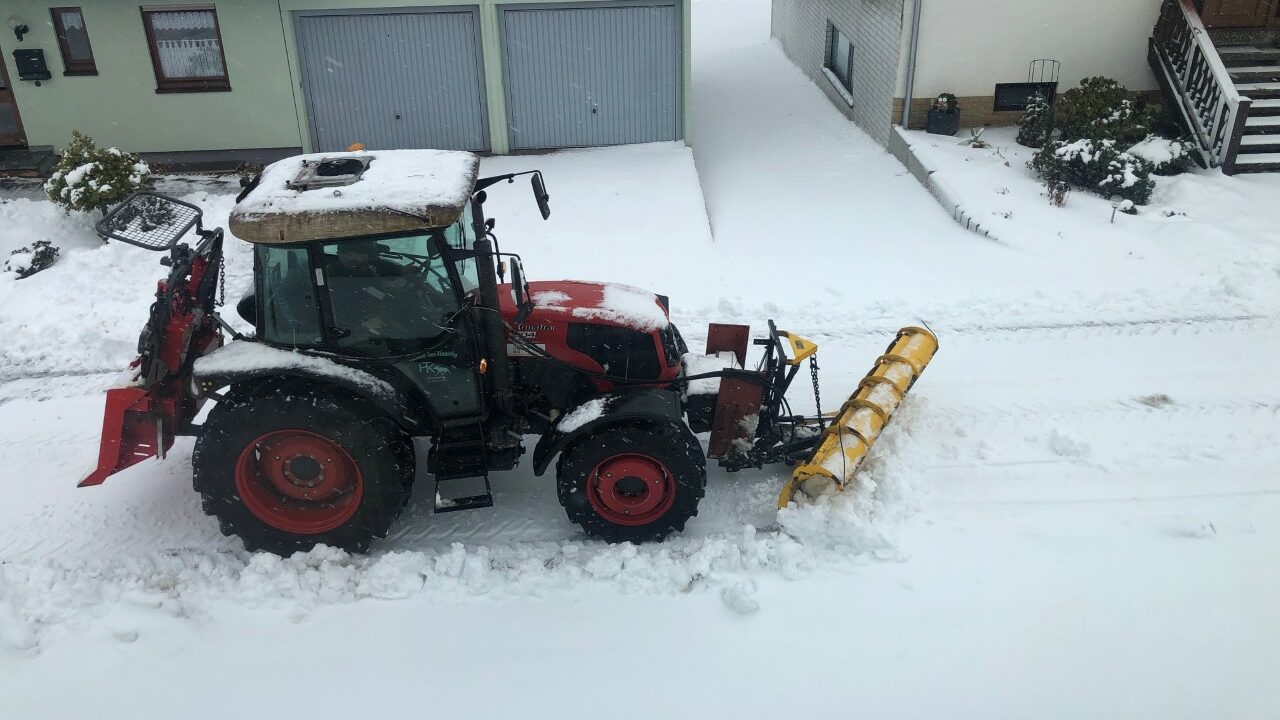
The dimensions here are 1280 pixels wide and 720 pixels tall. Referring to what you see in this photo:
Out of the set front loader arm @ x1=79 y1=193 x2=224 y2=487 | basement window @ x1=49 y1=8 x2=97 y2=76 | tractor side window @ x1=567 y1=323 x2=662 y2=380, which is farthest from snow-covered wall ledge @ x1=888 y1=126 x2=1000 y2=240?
basement window @ x1=49 y1=8 x2=97 y2=76

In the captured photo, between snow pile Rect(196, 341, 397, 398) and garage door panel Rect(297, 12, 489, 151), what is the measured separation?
24.6ft

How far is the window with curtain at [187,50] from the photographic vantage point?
39.1 ft

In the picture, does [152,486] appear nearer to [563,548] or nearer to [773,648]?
[563,548]

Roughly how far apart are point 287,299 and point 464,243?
1063 millimetres

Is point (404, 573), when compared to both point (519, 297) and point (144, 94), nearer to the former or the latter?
point (519, 297)

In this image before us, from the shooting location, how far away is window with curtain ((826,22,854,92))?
49.7 ft

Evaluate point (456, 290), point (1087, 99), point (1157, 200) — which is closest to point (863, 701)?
point (456, 290)

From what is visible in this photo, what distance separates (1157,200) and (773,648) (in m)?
8.80

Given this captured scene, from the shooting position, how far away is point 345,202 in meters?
5.00

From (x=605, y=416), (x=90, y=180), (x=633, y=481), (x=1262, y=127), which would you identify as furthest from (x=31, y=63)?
(x=1262, y=127)

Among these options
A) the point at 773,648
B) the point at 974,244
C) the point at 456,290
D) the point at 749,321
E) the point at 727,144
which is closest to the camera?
the point at 773,648

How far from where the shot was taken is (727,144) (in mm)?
13633

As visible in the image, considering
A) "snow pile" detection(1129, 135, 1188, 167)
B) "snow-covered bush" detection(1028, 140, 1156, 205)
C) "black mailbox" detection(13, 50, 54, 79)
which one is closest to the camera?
"snow-covered bush" detection(1028, 140, 1156, 205)

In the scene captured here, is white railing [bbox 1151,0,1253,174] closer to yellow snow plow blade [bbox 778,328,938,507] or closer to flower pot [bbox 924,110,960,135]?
flower pot [bbox 924,110,960,135]
